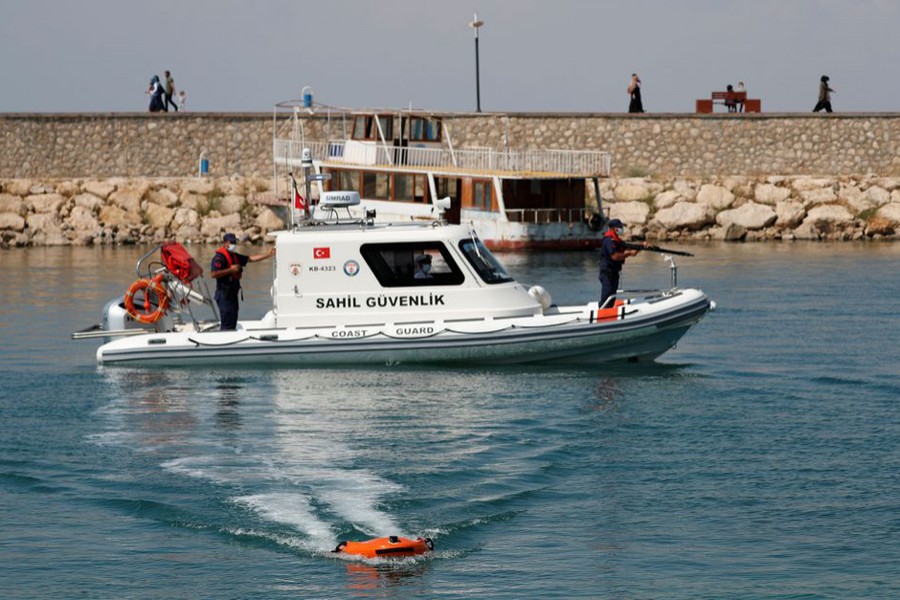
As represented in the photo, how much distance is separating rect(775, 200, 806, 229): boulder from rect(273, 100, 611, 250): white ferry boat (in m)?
4.64

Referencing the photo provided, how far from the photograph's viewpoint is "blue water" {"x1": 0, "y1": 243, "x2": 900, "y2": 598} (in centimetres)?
1077

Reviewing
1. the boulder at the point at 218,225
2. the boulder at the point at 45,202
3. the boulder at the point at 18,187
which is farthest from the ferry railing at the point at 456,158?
the boulder at the point at 18,187

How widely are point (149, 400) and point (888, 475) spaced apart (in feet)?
25.9

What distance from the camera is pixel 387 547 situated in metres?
11.0

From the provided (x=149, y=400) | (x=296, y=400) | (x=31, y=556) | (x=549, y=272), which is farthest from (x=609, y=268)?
(x=549, y=272)

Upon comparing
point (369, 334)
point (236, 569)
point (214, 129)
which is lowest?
point (236, 569)

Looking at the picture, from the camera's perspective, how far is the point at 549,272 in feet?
99.0

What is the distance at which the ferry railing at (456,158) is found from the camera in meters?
37.5

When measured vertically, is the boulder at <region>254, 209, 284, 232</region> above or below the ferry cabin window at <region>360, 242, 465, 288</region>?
above

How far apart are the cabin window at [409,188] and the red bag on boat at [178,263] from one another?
1888cm

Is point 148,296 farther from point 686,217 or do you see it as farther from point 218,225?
point 686,217

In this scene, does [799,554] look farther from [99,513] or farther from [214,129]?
[214,129]

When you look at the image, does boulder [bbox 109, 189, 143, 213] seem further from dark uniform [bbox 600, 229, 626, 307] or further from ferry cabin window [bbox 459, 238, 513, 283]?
dark uniform [bbox 600, 229, 626, 307]

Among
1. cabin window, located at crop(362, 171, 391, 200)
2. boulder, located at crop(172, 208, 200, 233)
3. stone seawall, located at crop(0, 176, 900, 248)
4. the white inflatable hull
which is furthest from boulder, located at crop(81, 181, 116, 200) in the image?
the white inflatable hull
